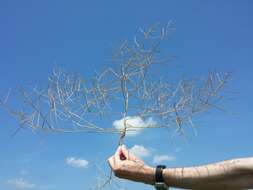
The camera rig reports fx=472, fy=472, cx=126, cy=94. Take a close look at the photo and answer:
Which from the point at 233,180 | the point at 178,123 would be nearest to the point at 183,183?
the point at 233,180

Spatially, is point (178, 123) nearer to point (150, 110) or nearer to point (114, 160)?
point (150, 110)

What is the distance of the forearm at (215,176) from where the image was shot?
2.49m

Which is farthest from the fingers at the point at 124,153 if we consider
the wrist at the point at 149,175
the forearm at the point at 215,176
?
the forearm at the point at 215,176

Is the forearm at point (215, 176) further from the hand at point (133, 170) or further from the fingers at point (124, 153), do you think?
the fingers at point (124, 153)

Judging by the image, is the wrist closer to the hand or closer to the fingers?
the hand

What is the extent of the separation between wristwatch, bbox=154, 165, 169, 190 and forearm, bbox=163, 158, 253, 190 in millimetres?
23

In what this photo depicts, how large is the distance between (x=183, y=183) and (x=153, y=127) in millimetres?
2002

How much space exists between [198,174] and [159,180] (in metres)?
0.22

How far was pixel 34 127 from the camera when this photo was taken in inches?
173

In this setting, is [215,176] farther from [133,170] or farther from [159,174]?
[133,170]

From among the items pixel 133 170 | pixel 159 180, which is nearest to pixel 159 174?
pixel 159 180

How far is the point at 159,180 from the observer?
2.66m

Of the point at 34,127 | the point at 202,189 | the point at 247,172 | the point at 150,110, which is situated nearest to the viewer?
the point at 247,172

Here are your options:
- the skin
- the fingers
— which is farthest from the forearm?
the fingers
